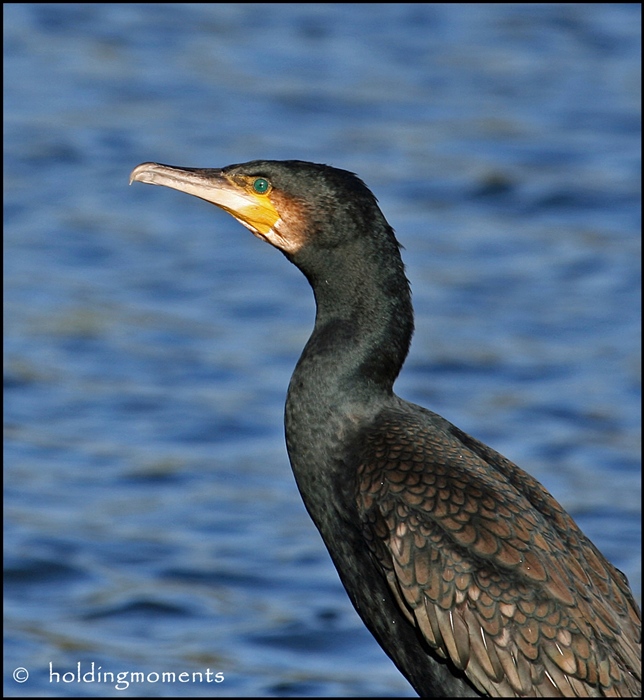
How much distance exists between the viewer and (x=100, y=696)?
335 inches

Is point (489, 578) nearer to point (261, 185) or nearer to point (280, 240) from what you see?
point (280, 240)

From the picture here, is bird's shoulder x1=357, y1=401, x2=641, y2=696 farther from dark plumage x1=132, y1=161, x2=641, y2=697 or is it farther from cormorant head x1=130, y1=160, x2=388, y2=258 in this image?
cormorant head x1=130, y1=160, x2=388, y2=258

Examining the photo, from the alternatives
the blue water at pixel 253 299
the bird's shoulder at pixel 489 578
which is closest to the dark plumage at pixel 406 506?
the bird's shoulder at pixel 489 578

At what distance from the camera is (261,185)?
641cm

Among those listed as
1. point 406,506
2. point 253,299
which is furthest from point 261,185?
point 253,299

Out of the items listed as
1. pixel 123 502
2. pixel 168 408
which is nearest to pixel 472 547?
pixel 123 502

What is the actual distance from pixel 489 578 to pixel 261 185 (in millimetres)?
1758

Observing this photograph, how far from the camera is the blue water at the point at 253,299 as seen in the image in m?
9.47

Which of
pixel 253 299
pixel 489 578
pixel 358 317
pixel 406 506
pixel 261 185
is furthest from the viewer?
pixel 253 299

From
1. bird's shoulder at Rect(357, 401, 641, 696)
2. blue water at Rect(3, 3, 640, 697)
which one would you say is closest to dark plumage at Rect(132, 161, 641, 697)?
bird's shoulder at Rect(357, 401, 641, 696)

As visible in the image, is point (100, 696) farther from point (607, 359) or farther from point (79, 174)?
point (79, 174)

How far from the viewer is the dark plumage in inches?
227

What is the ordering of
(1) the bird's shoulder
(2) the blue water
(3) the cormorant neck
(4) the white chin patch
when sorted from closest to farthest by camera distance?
(1) the bird's shoulder, (3) the cormorant neck, (4) the white chin patch, (2) the blue water

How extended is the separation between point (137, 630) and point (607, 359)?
4.77 metres
